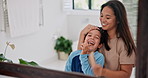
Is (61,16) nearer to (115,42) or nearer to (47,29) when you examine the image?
(47,29)

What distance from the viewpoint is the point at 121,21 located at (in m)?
0.49

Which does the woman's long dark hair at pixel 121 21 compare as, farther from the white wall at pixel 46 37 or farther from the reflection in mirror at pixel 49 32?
the white wall at pixel 46 37

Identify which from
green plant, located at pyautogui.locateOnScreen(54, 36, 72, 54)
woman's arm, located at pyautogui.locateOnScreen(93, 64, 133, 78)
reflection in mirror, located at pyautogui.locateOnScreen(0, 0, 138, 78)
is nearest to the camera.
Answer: woman's arm, located at pyautogui.locateOnScreen(93, 64, 133, 78)

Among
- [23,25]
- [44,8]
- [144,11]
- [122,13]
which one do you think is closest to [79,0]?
[122,13]

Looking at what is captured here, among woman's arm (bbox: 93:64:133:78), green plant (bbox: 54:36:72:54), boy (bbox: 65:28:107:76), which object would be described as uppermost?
boy (bbox: 65:28:107:76)

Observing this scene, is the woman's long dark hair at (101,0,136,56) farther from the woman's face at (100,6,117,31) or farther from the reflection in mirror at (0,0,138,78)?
the reflection in mirror at (0,0,138,78)

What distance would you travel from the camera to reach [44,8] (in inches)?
58.4

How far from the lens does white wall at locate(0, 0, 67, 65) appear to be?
3.74 ft

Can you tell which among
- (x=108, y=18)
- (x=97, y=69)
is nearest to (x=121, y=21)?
(x=108, y=18)

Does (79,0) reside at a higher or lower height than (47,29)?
higher

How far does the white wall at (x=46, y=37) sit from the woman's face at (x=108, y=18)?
68 centimetres

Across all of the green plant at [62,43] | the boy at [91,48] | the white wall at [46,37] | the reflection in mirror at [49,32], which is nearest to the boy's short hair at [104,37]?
the boy at [91,48]

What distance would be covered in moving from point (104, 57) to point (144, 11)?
200 mm

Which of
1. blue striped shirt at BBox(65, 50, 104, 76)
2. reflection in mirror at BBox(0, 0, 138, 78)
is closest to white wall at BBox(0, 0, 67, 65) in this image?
reflection in mirror at BBox(0, 0, 138, 78)
